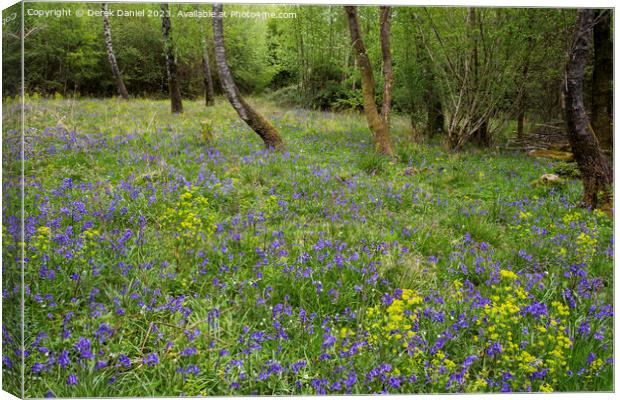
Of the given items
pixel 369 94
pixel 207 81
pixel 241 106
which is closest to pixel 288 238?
pixel 241 106

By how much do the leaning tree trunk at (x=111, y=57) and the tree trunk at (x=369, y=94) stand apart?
3.21 m

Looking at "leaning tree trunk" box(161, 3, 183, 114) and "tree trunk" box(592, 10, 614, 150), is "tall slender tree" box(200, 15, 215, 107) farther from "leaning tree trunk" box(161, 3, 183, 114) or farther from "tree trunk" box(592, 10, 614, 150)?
"tree trunk" box(592, 10, 614, 150)

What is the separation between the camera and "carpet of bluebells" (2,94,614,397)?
3.34m

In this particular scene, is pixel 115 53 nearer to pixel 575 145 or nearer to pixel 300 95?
pixel 300 95

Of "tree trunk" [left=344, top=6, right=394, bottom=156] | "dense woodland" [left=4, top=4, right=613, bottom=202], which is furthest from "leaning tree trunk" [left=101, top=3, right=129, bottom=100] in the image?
"tree trunk" [left=344, top=6, right=394, bottom=156]

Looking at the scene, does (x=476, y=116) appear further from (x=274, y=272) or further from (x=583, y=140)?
(x=274, y=272)

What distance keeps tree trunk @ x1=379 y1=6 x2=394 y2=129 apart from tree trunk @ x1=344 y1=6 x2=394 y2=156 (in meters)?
0.16

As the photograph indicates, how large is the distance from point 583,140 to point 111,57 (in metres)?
5.42

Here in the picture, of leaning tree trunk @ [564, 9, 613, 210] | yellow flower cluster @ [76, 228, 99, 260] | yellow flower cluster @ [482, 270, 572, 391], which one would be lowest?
yellow flower cluster @ [482, 270, 572, 391]

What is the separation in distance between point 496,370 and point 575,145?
347 cm

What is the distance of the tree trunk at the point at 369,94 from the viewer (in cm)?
721

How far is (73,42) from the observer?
13.9 feet

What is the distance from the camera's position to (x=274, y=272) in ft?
13.5

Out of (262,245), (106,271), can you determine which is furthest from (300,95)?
(106,271)
